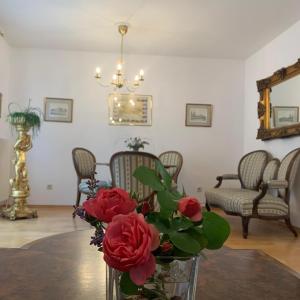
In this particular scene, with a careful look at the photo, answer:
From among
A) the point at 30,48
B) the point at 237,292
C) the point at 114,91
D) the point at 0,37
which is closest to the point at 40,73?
the point at 30,48

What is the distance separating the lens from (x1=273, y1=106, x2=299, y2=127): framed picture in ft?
14.8

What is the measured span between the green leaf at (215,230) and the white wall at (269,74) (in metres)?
4.30

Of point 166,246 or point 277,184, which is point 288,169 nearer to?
point 277,184

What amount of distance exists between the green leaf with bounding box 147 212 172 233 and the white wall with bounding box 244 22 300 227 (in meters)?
4.34

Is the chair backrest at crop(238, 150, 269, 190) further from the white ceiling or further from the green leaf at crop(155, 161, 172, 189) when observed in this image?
the green leaf at crop(155, 161, 172, 189)

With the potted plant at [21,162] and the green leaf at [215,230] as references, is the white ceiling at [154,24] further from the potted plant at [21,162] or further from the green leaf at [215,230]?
the green leaf at [215,230]

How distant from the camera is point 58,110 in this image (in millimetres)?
5977

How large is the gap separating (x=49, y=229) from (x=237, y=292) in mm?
3582

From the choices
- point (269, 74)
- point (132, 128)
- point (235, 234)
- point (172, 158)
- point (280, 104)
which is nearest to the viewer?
point (235, 234)

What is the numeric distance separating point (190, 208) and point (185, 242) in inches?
1.9

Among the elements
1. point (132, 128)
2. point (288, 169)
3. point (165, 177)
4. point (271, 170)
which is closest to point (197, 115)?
point (132, 128)

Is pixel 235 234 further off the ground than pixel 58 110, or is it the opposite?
pixel 58 110

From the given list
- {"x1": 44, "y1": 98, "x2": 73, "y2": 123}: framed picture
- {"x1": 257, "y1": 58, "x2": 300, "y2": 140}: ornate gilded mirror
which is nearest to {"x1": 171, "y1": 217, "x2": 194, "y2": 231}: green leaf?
{"x1": 257, "y1": 58, "x2": 300, "y2": 140}: ornate gilded mirror

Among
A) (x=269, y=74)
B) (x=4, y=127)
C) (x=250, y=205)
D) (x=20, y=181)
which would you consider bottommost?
(x=250, y=205)
